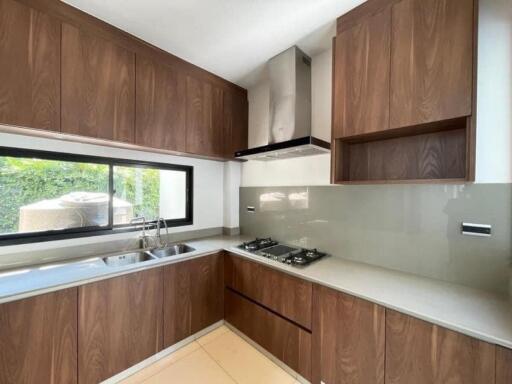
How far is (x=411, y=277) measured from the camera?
58.0 inches

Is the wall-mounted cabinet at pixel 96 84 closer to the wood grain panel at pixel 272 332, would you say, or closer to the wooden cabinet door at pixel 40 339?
the wooden cabinet door at pixel 40 339

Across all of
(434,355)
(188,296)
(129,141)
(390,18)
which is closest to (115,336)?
(188,296)

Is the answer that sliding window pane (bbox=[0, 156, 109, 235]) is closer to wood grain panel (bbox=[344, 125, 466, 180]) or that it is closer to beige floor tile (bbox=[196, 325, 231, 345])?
beige floor tile (bbox=[196, 325, 231, 345])

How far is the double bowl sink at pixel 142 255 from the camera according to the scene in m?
1.88

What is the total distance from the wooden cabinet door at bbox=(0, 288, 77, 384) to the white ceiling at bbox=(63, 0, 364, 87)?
1.91 metres

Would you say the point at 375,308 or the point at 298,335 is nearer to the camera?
the point at 375,308

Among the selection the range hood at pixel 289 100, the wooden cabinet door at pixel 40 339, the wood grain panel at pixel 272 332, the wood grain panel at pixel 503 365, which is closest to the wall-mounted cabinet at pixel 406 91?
the range hood at pixel 289 100

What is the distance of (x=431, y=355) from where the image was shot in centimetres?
105

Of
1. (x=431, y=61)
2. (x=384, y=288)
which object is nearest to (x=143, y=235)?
(x=384, y=288)

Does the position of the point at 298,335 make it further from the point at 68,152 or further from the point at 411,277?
the point at 68,152

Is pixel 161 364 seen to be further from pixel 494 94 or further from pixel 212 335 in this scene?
pixel 494 94

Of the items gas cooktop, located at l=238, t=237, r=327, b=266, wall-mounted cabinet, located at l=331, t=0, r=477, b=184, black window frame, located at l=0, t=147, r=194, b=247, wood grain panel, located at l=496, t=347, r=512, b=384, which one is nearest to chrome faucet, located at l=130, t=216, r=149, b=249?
black window frame, located at l=0, t=147, r=194, b=247

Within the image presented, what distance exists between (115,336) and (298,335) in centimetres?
131

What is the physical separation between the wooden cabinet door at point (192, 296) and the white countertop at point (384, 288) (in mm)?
188
